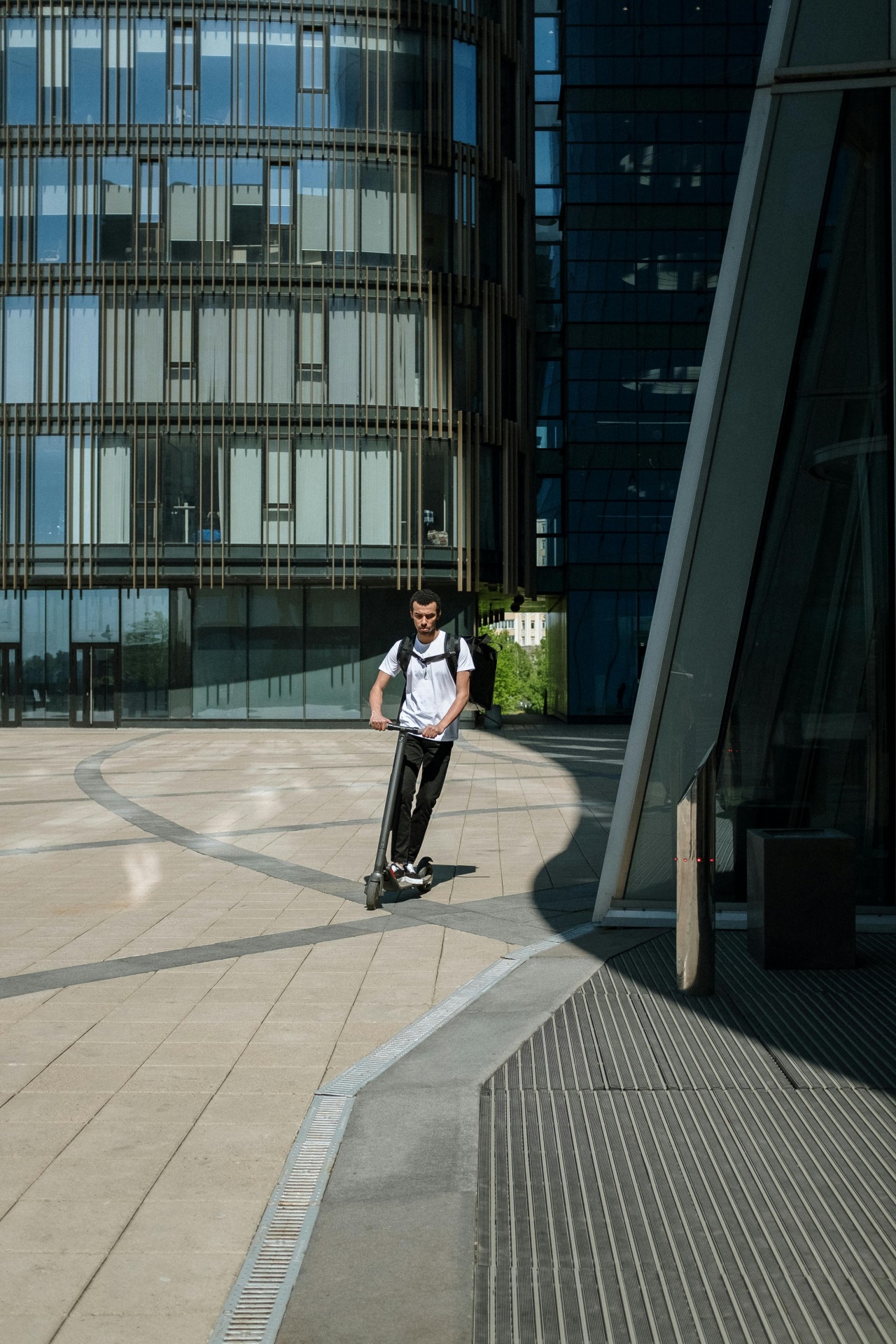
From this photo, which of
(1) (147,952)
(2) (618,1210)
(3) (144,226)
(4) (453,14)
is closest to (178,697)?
(3) (144,226)

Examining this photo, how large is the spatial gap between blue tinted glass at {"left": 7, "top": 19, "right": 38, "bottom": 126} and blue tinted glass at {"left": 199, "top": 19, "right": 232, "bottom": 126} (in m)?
4.57

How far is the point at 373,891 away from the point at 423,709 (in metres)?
1.23

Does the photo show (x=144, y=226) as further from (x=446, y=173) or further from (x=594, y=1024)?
(x=594, y=1024)

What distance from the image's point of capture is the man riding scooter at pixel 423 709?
8336mm

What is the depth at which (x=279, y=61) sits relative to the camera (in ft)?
118

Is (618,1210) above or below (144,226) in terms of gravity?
below

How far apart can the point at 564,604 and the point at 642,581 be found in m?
2.86

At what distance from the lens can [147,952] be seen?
6.69 meters

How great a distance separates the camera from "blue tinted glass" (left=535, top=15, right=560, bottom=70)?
45.9 m

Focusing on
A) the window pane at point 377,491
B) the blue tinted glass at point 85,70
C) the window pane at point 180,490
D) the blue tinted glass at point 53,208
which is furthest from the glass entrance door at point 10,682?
the blue tinted glass at point 85,70

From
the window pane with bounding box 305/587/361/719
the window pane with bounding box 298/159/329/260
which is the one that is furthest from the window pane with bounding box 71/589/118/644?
the window pane with bounding box 298/159/329/260

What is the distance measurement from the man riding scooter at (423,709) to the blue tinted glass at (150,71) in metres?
32.1

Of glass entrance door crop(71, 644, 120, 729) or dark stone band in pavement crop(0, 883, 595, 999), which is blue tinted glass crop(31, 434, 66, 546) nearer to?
glass entrance door crop(71, 644, 120, 729)

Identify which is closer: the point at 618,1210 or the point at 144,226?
the point at 618,1210
